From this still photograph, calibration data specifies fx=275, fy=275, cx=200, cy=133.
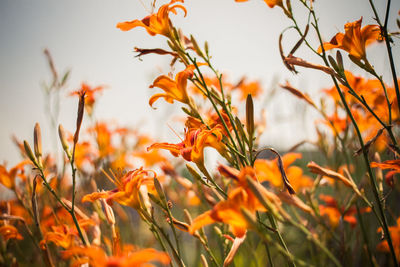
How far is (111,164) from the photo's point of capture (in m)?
2.82

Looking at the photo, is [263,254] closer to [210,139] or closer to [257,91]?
[210,139]

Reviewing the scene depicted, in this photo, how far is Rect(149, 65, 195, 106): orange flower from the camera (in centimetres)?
108

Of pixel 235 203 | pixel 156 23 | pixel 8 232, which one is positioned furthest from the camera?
pixel 8 232

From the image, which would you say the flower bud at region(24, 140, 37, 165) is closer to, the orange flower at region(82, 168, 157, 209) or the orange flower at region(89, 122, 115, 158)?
the orange flower at region(82, 168, 157, 209)

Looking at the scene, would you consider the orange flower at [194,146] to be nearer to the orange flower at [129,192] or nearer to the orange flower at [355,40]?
the orange flower at [129,192]

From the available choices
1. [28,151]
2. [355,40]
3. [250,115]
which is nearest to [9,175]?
[28,151]

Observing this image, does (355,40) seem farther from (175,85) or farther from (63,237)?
(63,237)

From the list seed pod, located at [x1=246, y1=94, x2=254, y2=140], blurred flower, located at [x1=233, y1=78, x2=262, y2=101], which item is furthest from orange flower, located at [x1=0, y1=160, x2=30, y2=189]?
blurred flower, located at [x1=233, y1=78, x2=262, y2=101]

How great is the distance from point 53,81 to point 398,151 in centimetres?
195

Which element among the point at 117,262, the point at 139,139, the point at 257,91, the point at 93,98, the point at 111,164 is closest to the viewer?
the point at 117,262

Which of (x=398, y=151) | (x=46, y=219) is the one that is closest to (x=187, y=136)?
(x=398, y=151)

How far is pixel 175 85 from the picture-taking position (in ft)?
3.81

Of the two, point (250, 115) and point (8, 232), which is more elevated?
point (250, 115)

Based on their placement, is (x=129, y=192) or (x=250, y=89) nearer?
(x=129, y=192)
